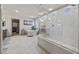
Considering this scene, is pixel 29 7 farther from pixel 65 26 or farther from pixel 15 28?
pixel 15 28

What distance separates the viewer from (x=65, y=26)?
3016 mm

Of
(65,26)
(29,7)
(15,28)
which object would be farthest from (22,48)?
(15,28)

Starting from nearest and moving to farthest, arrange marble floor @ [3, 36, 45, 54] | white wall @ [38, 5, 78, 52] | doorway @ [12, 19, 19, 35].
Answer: white wall @ [38, 5, 78, 52]
marble floor @ [3, 36, 45, 54]
doorway @ [12, 19, 19, 35]

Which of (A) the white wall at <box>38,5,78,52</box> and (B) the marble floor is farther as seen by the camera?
(B) the marble floor

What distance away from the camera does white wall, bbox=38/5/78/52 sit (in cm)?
254

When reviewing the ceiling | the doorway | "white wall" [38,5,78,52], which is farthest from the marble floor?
the ceiling

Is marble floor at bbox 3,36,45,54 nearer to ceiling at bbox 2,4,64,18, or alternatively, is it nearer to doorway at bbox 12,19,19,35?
doorway at bbox 12,19,19,35

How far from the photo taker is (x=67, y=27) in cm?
291

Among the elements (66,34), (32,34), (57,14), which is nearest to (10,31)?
(32,34)

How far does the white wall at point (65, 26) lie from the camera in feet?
8.32

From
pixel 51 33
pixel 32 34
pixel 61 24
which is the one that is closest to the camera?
pixel 61 24
